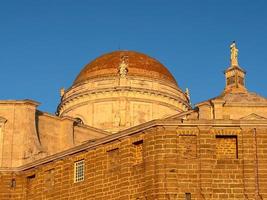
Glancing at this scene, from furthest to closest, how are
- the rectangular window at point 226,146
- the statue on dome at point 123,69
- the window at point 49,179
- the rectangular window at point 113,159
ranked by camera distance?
the statue on dome at point 123,69 < the window at point 49,179 < the rectangular window at point 113,159 < the rectangular window at point 226,146

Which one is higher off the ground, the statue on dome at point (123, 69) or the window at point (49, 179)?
the statue on dome at point (123, 69)

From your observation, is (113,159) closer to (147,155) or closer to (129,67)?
(147,155)

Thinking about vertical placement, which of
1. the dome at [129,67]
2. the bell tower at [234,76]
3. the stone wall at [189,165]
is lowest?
the stone wall at [189,165]

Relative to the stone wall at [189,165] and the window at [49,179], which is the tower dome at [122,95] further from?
the stone wall at [189,165]

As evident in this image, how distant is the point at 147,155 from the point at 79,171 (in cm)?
675

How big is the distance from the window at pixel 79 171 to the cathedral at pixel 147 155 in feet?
0.21

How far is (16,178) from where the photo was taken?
5206 centimetres

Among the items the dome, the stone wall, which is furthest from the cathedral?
the dome

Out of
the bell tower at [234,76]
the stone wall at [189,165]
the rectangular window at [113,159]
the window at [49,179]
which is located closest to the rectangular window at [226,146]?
the stone wall at [189,165]

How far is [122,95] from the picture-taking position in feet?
242

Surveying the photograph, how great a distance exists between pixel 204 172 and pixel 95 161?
772 cm

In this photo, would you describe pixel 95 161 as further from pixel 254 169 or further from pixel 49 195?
pixel 254 169

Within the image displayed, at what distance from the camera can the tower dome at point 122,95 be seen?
7331 cm

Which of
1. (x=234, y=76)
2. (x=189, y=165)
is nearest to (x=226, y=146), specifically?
(x=189, y=165)
